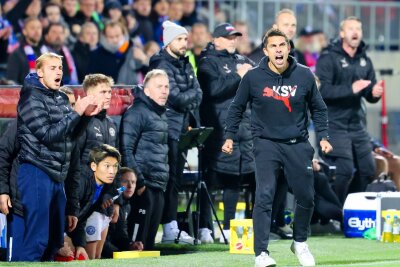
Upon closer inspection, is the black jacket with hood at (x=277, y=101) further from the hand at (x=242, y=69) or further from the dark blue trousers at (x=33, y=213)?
the hand at (x=242, y=69)

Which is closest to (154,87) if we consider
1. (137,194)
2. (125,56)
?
(137,194)

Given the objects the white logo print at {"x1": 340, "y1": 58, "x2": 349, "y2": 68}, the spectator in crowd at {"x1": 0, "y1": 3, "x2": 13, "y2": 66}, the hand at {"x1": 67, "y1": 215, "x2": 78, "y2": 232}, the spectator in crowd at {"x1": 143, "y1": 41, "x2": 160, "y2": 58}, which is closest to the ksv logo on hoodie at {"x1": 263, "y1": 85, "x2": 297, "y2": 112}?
the hand at {"x1": 67, "y1": 215, "x2": 78, "y2": 232}

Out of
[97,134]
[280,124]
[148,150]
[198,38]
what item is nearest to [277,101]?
[280,124]

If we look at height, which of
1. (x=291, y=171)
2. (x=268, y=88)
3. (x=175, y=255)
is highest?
(x=268, y=88)

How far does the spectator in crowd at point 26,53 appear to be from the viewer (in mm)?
16594

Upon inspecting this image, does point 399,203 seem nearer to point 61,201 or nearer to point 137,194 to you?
point 137,194

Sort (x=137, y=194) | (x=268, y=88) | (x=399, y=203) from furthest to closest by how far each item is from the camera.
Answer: (x=399, y=203), (x=137, y=194), (x=268, y=88)

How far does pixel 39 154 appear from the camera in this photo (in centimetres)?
1185

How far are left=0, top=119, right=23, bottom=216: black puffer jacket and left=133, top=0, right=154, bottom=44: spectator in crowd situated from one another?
804 centimetres

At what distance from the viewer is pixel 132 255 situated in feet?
41.2

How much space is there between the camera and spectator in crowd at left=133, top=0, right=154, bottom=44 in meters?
19.9

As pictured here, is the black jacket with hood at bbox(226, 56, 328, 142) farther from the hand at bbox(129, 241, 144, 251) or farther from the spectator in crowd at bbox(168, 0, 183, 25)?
the spectator in crowd at bbox(168, 0, 183, 25)

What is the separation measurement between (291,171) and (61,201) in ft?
6.92

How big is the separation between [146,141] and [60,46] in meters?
4.15
